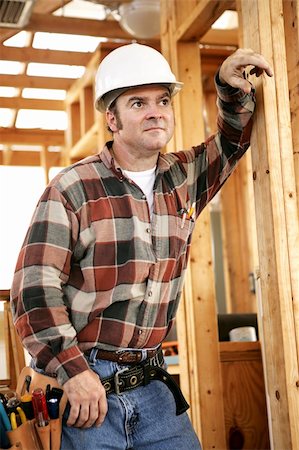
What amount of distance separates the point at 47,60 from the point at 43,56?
49mm

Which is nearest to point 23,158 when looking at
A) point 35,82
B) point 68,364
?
point 35,82

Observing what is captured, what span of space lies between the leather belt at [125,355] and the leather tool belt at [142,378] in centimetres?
1

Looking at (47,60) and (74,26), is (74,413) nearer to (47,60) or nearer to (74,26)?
(74,26)

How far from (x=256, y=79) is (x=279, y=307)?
76 centimetres

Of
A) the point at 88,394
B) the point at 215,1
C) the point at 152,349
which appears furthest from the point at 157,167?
the point at 215,1

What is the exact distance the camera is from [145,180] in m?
2.38

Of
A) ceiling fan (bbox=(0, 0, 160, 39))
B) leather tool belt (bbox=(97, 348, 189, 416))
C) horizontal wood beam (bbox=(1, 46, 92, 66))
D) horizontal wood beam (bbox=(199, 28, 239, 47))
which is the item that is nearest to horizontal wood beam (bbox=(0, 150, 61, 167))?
horizontal wood beam (bbox=(1, 46, 92, 66))

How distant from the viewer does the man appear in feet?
6.82

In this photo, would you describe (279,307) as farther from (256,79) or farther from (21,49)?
(21,49)

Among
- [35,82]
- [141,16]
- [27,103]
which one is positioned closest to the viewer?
[141,16]

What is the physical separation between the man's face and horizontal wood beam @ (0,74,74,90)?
157 inches

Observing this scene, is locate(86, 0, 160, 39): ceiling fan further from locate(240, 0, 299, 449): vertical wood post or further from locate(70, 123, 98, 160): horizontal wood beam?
locate(240, 0, 299, 449): vertical wood post

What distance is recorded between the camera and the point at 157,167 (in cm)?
241

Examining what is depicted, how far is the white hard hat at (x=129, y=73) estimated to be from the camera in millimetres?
2318
